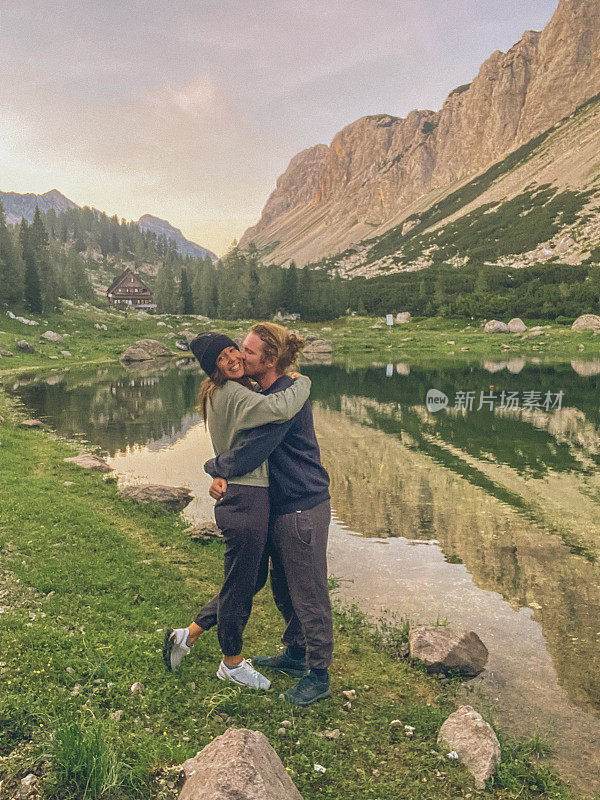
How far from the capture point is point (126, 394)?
41.5 metres

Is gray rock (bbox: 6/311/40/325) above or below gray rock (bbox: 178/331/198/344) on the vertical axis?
above

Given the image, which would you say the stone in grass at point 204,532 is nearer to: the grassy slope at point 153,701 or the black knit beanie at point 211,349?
the grassy slope at point 153,701

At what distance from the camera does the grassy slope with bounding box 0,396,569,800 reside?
17.0 feet

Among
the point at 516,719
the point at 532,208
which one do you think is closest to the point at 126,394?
the point at 516,719

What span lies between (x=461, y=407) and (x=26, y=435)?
25115 millimetres

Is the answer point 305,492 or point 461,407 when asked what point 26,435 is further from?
point 461,407

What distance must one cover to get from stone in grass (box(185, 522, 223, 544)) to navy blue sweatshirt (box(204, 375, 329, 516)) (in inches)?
282

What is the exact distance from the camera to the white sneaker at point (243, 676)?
688cm

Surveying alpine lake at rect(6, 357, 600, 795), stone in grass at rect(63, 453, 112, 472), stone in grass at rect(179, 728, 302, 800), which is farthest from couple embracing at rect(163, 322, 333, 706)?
stone in grass at rect(63, 453, 112, 472)

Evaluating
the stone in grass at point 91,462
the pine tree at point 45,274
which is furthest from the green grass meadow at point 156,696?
the pine tree at point 45,274

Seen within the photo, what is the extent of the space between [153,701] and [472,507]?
12502 millimetres

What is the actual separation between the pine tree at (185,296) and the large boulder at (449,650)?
142880 mm

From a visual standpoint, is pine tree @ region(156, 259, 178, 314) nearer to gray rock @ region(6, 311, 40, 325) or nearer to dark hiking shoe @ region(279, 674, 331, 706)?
gray rock @ region(6, 311, 40, 325)

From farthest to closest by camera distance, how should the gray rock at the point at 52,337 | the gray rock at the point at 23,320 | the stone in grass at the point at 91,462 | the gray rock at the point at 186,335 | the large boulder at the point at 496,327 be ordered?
the gray rock at the point at 186,335, the large boulder at the point at 496,327, the gray rock at the point at 23,320, the gray rock at the point at 52,337, the stone in grass at the point at 91,462
